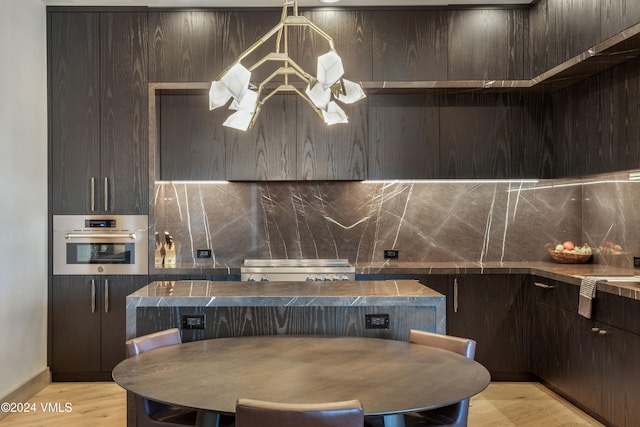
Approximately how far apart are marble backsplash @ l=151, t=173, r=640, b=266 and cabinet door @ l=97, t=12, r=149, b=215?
1.46 ft

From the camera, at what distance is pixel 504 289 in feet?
14.4

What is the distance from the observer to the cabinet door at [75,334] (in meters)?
4.47

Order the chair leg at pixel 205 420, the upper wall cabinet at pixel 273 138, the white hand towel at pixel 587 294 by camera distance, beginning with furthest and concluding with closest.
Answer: the upper wall cabinet at pixel 273 138 → the white hand towel at pixel 587 294 → the chair leg at pixel 205 420

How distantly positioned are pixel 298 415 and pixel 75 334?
3498 millimetres

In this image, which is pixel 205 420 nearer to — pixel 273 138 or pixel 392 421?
pixel 392 421

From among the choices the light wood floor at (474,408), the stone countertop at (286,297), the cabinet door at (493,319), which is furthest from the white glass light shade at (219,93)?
the cabinet door at (493,319)

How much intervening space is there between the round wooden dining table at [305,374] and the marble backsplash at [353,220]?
251cm

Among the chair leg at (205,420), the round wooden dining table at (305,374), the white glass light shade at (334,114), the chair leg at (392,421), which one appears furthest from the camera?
the white glass light shade at (334,114)

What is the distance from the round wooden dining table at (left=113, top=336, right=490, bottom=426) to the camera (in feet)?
5.56

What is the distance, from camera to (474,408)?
12.5 ft

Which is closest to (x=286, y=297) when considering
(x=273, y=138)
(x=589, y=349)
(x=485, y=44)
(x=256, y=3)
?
(x=589, y=349)

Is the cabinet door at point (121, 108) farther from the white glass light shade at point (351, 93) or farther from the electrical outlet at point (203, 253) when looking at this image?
the white glass light shade at point (351, 93)

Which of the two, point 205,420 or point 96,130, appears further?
point 96,130

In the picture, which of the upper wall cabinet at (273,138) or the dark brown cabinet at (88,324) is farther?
the upper wall cabinet at (273,138)
